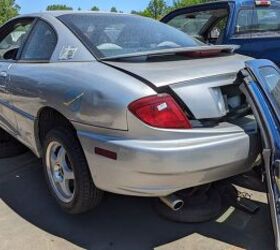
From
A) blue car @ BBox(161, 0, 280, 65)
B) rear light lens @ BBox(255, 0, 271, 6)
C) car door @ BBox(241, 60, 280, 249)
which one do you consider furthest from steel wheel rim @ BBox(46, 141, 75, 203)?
rear light lens @ BBox(255, 0, 271, 6)

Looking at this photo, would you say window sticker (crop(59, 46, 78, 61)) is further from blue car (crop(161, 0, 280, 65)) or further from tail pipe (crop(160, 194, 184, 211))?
blue car (crop(161, 0, 280, 65))

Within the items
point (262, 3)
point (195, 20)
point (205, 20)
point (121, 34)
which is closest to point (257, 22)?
point (262, 3)

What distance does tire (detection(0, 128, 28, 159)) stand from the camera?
5051 millimetres

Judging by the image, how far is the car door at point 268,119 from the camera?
2775 millimetres

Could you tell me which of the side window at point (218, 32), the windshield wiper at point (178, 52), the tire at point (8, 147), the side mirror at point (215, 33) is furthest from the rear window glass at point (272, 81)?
the side mirror at point (215, 33)

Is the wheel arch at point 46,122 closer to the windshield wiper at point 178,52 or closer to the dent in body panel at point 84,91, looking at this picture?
the dent in body panel at point 84,91

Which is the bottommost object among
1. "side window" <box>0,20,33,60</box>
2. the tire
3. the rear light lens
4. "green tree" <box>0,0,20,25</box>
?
"green tree" <box>0,0,20,25</box>

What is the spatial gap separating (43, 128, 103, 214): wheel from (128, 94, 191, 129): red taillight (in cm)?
62

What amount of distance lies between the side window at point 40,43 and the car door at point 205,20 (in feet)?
9.23

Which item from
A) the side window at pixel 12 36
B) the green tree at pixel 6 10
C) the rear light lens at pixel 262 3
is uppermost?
the side window at pixel 12 36

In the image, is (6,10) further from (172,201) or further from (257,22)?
(172,201)

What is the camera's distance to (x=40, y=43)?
3.94 metres

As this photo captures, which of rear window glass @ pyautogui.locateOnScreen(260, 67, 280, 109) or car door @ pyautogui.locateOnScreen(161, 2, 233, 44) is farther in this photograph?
car door @ pyautogui.locateOnScreen(161, 2, 233, 44)

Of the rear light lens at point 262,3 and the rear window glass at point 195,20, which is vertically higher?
the rear light lens at point 262,3
